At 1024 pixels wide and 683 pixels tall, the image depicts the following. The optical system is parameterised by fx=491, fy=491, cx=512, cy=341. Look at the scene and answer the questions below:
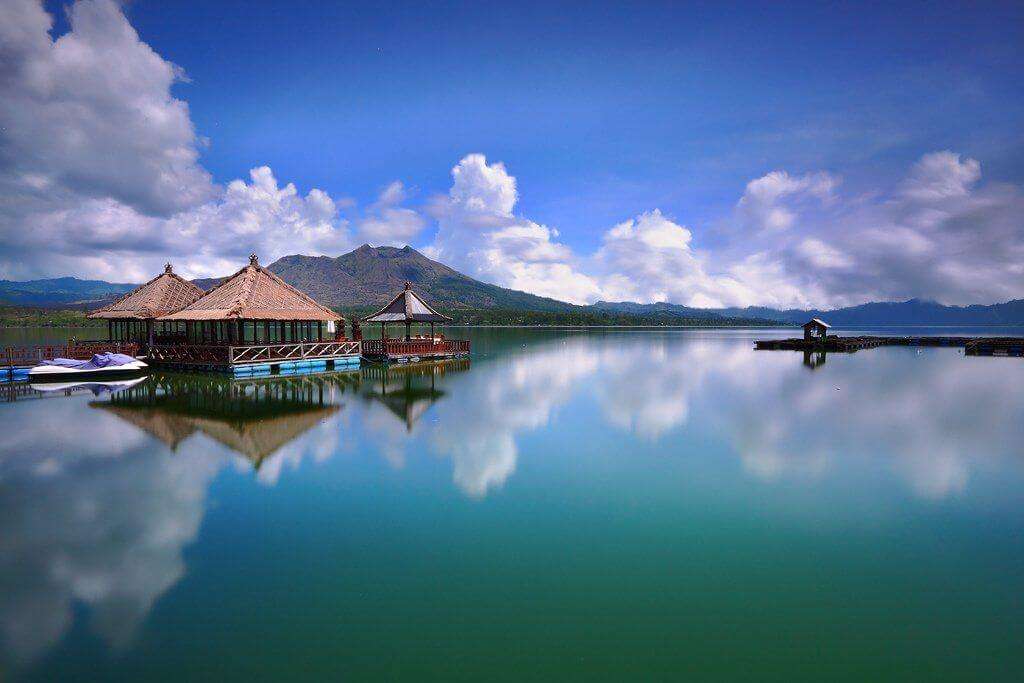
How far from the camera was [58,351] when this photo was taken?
28422mm

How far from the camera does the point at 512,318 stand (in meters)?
156

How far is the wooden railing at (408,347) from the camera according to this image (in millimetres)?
34375

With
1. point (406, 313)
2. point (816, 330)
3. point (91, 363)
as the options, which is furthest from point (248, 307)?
point (816, 330)

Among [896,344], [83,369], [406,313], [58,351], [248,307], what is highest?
[248,307]

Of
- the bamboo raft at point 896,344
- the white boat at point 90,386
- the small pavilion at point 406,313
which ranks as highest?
the small pavilion at point 406,313

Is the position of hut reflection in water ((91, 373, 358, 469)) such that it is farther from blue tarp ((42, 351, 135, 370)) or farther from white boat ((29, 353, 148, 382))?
blue tarp ((42, 351, 135, 370))

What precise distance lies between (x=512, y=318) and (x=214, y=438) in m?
143

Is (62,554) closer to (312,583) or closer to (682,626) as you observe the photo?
(312,583)

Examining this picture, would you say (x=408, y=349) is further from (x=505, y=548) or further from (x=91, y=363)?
(x=505, y=548)

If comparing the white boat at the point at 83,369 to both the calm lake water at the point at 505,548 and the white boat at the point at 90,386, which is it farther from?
the calm lake water at the point at 505,548

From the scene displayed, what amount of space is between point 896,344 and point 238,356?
74220mm

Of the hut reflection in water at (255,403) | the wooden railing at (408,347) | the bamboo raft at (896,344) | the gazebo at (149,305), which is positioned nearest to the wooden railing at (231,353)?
the hut reflection in water at (255,403)

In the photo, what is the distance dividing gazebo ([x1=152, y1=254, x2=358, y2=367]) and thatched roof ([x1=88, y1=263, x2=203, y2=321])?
131 cm

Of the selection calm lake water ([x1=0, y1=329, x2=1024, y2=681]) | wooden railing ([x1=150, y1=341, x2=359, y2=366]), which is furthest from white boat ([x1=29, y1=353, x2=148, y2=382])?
calm lake water ([x1=0, y1=329, x2=1024, y2=681])
